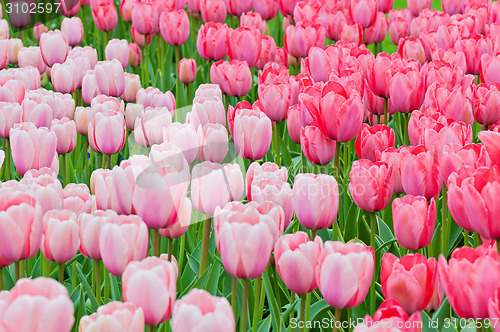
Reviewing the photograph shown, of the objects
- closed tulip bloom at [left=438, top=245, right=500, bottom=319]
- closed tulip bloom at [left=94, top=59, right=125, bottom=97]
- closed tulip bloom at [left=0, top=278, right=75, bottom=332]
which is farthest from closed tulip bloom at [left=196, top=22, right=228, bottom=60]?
closed tulip bloom at [left=0, top=278, right=75, bottom=332]

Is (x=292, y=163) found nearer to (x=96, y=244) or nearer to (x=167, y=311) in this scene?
(x=96, y=244)

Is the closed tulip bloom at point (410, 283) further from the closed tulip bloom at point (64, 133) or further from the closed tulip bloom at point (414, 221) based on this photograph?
the closed tulip bloom at point (64, 133)

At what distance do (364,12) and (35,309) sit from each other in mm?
3109

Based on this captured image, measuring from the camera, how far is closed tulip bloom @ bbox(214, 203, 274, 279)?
4.48 ft

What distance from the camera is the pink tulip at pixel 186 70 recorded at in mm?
3426

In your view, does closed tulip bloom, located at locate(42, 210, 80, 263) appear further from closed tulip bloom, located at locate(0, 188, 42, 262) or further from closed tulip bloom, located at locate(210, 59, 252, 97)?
closed tulip bloom, located at locate(210, 59, 252, 97)

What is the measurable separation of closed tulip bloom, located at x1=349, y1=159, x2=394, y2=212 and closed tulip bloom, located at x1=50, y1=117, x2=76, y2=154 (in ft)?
3.59

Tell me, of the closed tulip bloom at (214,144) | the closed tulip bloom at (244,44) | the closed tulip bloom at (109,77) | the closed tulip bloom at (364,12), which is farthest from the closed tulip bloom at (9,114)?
the closed tulip bloom at (364,12)

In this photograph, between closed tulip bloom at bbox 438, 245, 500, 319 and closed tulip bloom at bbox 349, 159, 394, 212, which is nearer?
closed tulip bloom at bbox 438, 245, 500, 319

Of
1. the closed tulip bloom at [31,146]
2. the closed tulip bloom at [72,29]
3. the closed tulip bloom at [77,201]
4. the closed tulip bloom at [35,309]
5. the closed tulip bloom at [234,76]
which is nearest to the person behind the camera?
the closed tulip bloom at [35,309]

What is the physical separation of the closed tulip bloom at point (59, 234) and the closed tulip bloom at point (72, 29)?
8.36 feet

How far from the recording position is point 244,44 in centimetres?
318

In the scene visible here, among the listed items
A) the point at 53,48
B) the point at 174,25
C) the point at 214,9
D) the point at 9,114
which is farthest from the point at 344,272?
the point at 214,9

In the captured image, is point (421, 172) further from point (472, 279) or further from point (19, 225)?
point (19, 225)
